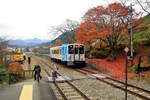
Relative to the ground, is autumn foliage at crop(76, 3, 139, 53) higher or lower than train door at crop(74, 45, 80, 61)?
higher

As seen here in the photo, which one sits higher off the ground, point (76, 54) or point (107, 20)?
point (107, 20)

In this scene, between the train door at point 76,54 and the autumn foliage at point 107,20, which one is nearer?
the autumn foliage at point 107,20

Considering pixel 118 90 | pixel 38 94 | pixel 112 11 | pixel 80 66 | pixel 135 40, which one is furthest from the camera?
pixel 135 40

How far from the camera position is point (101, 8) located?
66.5 ft

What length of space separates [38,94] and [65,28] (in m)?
35.5

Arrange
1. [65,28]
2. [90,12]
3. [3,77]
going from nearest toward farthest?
[3,77] → [90,12] → [65,28]

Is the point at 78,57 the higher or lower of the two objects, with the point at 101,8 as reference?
lower

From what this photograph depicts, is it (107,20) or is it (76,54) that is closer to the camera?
(107,20)

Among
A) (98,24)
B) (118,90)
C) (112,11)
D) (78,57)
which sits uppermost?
(112,11)

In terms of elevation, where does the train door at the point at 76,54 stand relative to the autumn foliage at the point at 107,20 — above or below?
below

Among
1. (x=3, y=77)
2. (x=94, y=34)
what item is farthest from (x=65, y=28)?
(x=3, y=77)

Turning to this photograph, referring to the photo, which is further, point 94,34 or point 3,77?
point 94,34

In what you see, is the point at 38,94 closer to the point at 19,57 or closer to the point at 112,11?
the point at 112,11

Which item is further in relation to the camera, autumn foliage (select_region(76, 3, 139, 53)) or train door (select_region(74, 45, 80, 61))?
train door (select_region(74, 45, 80, 61))
